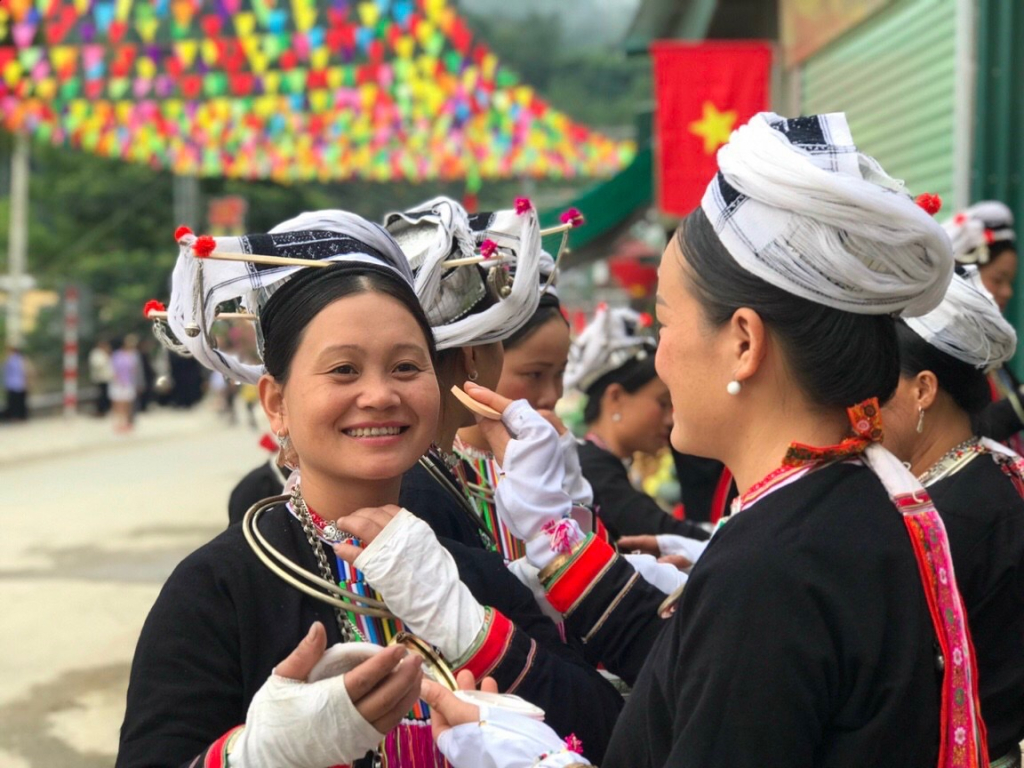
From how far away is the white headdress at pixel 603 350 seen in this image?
15.7ft

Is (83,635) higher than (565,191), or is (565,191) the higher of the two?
(565,191)

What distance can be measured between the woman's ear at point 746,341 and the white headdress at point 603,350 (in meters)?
3.12

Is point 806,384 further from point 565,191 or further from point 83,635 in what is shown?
point 565,191

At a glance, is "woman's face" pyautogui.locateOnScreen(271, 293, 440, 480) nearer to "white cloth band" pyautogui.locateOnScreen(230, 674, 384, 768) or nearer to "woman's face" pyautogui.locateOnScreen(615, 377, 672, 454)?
"white cloth band" pyautogui.locateOnScreen(230, 674, 384, 768)

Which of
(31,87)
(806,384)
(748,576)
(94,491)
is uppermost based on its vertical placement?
(31,87)

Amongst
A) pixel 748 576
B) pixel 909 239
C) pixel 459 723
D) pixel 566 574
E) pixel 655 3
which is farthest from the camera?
pixel 655 3

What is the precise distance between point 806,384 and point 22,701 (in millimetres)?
5112

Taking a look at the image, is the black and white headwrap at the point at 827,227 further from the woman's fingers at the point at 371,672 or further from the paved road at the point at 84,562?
the paved road at the point at 84,562

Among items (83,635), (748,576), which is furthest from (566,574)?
(83,635)

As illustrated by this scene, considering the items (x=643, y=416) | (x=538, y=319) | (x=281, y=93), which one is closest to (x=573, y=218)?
(x=538, y=319)

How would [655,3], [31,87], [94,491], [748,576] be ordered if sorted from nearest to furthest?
1. [748,576]
2. [94,491]
3. [655,3]
4. [31,87]

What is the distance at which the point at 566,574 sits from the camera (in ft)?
7.76

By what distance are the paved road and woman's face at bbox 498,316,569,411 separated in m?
2.73

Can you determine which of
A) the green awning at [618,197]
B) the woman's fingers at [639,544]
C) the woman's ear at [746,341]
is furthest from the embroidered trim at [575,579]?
the green awning at [618,197]
